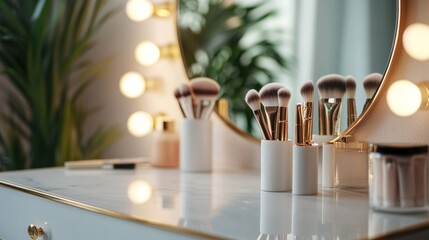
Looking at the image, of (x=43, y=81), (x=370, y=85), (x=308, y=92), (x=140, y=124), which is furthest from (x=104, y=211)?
(x=43, y=81)

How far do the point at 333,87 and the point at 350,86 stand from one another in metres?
0.03

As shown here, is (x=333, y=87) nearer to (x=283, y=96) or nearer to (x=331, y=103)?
(x=331, y=103)

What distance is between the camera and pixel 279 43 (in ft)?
4.41

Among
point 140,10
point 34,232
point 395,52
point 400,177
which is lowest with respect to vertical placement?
point 34,232

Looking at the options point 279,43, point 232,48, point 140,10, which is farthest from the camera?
point 140,10

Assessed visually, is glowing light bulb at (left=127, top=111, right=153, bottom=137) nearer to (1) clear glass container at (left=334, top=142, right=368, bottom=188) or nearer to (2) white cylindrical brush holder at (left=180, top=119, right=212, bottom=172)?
(2) white cylindrical brush holder at (left=180, top=119, right=212, bottom=172)

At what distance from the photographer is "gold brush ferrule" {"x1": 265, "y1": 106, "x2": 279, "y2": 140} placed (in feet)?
3.68

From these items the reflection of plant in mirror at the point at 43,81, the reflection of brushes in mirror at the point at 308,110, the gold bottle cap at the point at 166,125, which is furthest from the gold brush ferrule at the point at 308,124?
the reflection of plant in mirror at the point at 43,81

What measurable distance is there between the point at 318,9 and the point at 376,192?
0.49 meters

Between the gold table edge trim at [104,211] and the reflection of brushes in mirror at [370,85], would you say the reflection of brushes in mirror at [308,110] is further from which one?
the gold table edge trim at [104,211]

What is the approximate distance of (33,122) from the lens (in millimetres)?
1767

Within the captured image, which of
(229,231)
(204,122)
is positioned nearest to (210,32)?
(204,122)

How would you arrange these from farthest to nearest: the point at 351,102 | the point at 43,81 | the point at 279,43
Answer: the point at 43,81 < the point at 279,43 < the point at 351,102

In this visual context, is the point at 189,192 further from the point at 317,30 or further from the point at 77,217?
the point at 317,30
